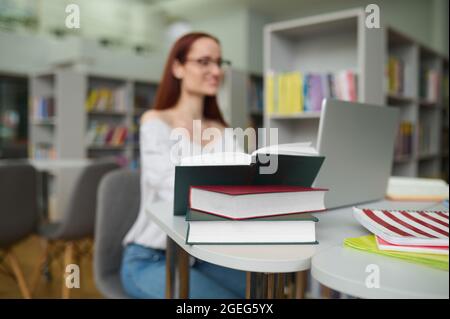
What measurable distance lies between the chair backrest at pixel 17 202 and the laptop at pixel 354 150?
5.02ft

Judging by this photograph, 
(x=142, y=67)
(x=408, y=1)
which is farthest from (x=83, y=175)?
(x=408, y=1)

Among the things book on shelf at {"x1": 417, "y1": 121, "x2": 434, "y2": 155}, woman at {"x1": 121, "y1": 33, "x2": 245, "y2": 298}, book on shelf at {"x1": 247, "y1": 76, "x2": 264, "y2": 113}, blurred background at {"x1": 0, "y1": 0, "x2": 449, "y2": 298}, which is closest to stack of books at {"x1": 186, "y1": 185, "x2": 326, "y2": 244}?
woman at {"x1": 121, "y1": 33, "x2": 245, "y2": 298}

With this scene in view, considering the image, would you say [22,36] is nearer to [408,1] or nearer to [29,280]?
[29,280]

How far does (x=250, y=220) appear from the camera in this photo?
65cm

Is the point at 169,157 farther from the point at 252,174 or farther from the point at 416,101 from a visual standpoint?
the point at 416,101

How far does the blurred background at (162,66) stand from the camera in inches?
96.5

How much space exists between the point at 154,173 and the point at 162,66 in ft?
2.46

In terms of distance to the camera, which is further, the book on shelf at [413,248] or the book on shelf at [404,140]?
the book on shelf at [404,140]

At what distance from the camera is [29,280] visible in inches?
101

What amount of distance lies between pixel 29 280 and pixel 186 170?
7.48 feet

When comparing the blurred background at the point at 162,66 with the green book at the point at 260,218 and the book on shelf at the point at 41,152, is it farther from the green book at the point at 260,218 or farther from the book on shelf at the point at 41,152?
the green book at the point at 260,218

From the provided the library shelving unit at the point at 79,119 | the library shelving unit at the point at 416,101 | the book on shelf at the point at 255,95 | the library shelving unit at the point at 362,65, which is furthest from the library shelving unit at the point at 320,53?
the library shelving unit at the point at 79,119

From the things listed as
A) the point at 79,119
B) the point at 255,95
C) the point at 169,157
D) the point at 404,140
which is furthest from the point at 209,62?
the point at 79,119

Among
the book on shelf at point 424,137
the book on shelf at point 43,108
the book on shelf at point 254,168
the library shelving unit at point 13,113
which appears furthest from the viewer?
the library shelving unit at point 13,113
